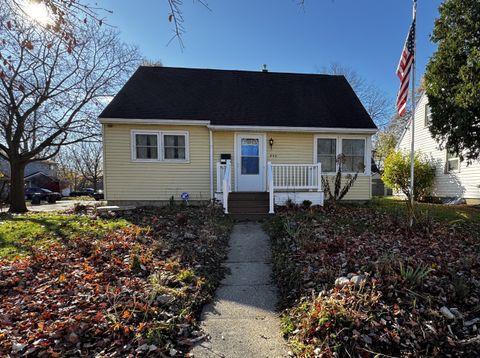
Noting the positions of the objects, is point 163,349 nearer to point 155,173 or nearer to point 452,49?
point 155,173

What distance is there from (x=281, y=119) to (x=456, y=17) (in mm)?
6248

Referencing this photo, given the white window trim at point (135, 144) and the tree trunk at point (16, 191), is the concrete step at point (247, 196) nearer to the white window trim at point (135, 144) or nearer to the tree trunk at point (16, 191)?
the white window trim at point (135, 144)

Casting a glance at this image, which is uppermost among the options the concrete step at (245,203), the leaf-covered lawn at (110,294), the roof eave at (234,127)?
the roof eave at (234,127)

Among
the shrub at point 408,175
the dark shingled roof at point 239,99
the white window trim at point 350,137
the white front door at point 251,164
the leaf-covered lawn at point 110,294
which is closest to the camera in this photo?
the leaf-covered lawn at point 110,294

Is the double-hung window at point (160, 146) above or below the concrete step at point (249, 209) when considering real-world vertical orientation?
above

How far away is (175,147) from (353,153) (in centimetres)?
690

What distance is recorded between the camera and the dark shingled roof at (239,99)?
10.1 meters

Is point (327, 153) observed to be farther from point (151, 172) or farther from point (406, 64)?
point (151, 172)

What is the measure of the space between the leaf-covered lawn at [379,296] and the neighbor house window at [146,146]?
658 cm

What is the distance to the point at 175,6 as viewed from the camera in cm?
354

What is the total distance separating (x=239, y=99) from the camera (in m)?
11.1

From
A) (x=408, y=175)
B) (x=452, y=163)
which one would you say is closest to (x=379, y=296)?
(x=408, y=175)

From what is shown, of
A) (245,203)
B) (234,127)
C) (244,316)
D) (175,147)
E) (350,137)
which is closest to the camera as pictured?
(244,316)

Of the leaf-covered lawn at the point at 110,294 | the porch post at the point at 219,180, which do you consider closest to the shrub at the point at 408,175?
the porch post at the point at 219,180
